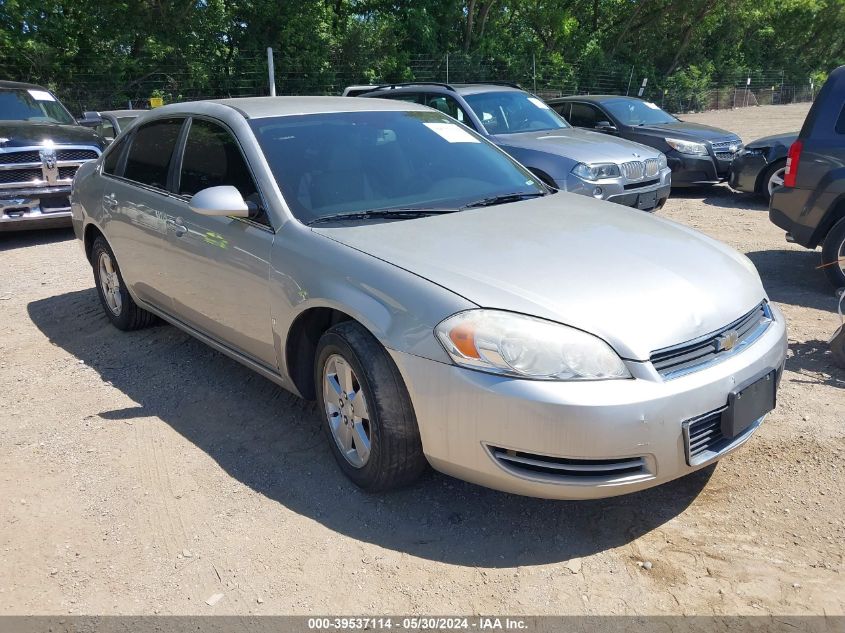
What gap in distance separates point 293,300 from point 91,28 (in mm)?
18057

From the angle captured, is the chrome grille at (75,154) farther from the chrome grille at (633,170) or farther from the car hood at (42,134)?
the chrome grille at (633,170)

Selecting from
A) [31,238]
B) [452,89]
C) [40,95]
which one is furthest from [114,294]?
[40,95]

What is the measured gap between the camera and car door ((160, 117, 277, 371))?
371cm

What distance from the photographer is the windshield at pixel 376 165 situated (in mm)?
3746

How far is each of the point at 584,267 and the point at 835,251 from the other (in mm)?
3846

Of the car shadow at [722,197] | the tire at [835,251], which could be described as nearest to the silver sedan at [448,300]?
the tire at [835,251]

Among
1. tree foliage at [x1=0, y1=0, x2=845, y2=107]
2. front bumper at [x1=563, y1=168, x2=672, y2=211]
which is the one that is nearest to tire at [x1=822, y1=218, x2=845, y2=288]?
front bumper at [x1=563, y1=168, x2=672, y2=211]

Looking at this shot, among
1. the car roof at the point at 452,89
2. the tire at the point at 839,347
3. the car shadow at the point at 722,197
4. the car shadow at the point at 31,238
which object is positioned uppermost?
the car roof at the point at 452,89

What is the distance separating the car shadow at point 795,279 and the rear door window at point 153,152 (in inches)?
182

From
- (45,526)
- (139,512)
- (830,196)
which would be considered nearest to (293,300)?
(139,512)

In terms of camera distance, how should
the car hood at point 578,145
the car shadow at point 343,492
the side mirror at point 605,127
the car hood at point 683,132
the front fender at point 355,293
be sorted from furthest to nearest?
the side mirror at point 605,127 → the car hood at point 683,132 → the car hood at point 578,145 → the car shadow at point 343,492 → the front fender at point 355,293

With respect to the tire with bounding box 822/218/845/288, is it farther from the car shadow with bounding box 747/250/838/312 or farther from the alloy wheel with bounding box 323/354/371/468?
the alloy wheel with bounding box 323/354/371/468

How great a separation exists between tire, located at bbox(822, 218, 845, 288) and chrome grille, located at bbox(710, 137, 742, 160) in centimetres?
546

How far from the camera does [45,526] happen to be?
10.7 feet
